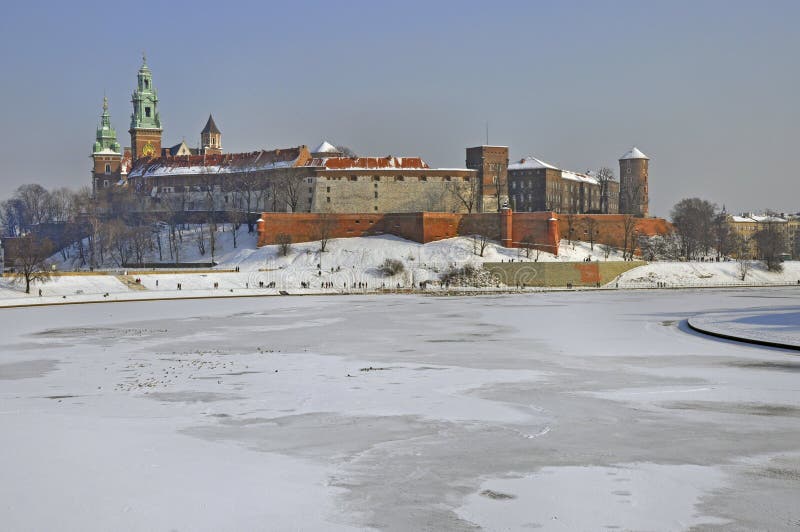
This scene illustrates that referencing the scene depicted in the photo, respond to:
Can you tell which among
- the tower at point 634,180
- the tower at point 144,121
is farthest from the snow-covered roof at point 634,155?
the tower at point 144,121

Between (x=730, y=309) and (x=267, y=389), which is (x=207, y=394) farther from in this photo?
(x=730, y=309)

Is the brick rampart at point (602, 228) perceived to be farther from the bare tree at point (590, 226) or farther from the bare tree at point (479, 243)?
the bare tree at point (479, 243)

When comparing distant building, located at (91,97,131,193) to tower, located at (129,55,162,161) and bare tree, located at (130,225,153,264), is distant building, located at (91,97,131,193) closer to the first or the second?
tower, located at (129,55,162,161)

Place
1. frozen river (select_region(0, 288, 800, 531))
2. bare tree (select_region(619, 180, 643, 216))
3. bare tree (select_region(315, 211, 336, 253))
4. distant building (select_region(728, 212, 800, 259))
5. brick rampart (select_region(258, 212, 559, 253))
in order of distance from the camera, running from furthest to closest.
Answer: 1. distant building (select_region(728, 212, 800, 259))
2. bare tree (select_region(619, 180, 643, 216))
3. bare tree (select_region(315, 211, 336, 253))
4. brick rampart (select_region(258, 212, 559, 253))
5. frozen river (select_region(0, 288, 800, 531))

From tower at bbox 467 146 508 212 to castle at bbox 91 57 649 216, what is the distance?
89mm

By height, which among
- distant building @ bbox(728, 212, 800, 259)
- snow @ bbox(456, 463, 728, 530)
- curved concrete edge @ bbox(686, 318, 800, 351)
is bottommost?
snow @ bbox(456, 463, 728, 530)

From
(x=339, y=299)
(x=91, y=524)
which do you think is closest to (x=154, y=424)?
(x=91, y=524)

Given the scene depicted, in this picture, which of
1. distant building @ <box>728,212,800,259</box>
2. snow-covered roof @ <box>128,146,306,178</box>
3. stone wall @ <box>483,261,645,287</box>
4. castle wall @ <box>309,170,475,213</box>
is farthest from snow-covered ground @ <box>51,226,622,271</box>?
distant building @ <box>728,212,800,259</box>

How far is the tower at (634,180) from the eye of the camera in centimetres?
8906

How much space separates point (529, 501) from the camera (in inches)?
353

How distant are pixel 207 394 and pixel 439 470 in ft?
20.7

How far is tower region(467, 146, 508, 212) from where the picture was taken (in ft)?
262

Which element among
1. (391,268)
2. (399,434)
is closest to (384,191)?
(391,268)

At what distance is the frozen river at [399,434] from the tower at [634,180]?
66853 mm
